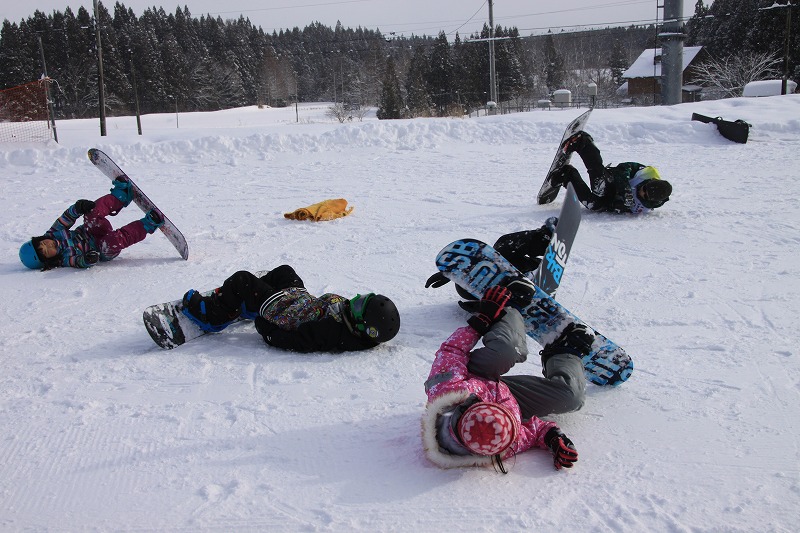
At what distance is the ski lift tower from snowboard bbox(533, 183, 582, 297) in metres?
19.5

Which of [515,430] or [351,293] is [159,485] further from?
[351,293]

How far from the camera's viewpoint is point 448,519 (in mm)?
2148

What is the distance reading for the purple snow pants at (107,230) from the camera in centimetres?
543

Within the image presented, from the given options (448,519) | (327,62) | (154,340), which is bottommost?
(448,519)

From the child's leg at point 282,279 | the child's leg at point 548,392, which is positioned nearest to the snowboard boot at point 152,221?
the child's leg at point 282,279

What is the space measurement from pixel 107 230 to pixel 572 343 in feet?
14.6

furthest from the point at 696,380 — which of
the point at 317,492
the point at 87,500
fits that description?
the point at 87,500

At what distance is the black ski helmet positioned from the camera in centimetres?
346

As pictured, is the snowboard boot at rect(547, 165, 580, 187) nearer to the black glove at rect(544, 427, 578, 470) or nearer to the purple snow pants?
the purple snow pants

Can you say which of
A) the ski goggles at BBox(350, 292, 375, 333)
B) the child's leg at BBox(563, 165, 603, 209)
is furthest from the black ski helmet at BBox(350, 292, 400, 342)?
the child's leg at BBox(563, 165, 603, 209)

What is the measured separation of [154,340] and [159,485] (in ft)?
4.91

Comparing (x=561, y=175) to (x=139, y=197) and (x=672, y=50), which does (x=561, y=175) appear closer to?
(x=139, y=197)

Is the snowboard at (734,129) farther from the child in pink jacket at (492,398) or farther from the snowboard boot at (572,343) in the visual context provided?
the child in pink jacket at (492,398)

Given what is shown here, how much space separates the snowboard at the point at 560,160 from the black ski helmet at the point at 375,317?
4.15 m
